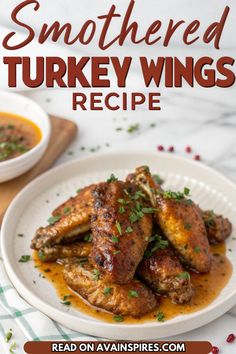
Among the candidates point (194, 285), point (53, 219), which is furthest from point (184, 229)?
point (53, 219)

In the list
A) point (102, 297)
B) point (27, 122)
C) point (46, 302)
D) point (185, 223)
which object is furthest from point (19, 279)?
point (27, 122)

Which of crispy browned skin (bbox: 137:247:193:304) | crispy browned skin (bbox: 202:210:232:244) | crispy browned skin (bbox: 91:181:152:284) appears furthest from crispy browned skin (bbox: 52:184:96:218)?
crispy browned skin (bbox: 202:210:232:244)

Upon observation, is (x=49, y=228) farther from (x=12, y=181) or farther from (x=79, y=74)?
(x=79, y=74)

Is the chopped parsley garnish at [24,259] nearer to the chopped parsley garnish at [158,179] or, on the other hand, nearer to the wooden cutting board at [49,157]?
the wooden cutting board at [49,157]

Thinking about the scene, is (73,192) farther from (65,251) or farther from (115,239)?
(115,239)

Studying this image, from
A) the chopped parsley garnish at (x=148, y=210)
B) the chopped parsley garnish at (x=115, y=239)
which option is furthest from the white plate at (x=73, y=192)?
the chopped parsley garnish at (x=148, y=210)

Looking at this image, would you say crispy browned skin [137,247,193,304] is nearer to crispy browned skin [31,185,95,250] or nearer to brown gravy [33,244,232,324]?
brown gravy [33,244,232,324]
